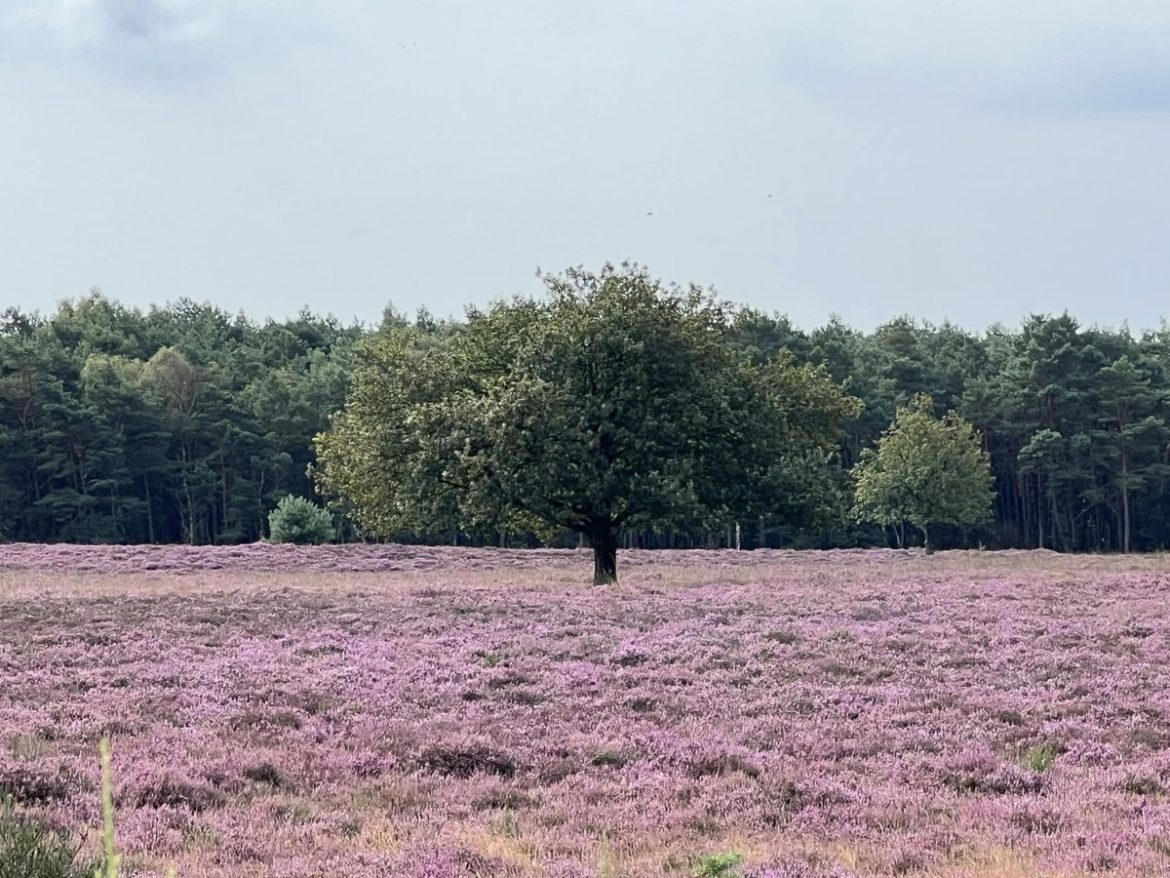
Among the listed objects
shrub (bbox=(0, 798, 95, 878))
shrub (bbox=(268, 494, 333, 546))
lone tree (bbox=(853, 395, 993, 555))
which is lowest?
shrub (bbox=(0, 798, 95, 878))

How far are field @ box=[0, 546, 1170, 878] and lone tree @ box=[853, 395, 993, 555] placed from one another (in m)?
43.8

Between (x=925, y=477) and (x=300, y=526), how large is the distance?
116 feet

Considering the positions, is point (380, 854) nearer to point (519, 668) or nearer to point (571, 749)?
point (571, 749)

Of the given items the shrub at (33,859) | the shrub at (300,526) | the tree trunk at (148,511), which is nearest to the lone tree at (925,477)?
the shrub at (300,526)

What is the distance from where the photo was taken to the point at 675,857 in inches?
326

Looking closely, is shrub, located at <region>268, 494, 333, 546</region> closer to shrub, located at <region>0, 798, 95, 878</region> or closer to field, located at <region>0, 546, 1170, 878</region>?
field, located at <region>0, 546, 1170, 878</region>

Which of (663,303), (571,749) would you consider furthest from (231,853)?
(663,303)

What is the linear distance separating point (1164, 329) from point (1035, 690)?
11521 centimetres

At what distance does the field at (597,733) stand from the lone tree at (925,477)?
4384 centimetres

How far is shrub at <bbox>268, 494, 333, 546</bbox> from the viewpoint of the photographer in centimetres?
6116

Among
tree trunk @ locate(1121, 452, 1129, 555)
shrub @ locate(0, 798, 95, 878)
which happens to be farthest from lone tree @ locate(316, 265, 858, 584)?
tree trunk @ locate(1121, 452, 1129, 555)

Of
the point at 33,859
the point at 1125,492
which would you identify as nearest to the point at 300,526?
the point at 33,859

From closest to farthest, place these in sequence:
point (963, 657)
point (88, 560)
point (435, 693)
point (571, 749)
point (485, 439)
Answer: point (571, 749) → point (435, 693) → point (963, 657) → point (485, 439) → point (88, 560)

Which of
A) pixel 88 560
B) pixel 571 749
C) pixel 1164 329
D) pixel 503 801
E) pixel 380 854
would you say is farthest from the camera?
pixel 1164 329
